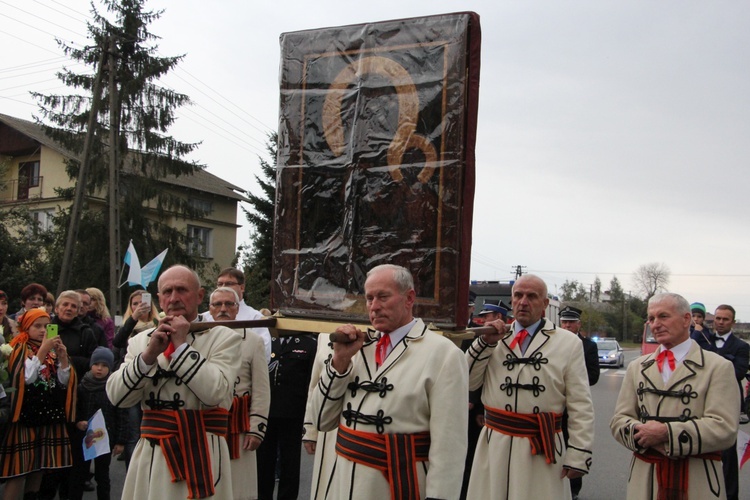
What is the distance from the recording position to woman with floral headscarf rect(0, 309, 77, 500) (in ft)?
21.3

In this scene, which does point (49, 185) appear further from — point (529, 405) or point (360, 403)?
point (360, 403)

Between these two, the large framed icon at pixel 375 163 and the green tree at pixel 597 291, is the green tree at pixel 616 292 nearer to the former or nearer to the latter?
the green tree at pixel 597 291

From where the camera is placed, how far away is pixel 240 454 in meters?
5.24

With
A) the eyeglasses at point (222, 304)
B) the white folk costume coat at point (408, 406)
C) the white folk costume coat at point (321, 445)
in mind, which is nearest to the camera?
the white folk costume coat at point (408, 406)

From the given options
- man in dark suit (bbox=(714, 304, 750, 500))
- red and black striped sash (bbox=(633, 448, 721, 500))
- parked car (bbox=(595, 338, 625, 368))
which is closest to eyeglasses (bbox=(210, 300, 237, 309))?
red and black striped sash (bbox=(633, 448, 721, 500))

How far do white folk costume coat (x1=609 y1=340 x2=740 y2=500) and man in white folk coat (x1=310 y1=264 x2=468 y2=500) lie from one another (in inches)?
78.4

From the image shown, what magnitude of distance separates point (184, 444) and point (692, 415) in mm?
3318

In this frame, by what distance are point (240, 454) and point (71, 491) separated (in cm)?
259

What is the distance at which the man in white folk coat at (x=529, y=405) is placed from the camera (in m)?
4.96

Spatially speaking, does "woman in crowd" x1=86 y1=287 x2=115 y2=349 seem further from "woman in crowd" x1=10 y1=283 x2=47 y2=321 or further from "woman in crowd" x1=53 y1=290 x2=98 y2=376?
"woman in crowd" x1=53 y1=290 x2=98 y2=376

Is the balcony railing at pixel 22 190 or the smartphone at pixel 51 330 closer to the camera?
the smartphone at pixel 51 330

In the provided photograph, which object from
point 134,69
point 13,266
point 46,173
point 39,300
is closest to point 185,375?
point 39,300

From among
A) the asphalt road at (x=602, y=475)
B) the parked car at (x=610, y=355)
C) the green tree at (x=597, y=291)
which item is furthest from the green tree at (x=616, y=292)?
the asphalt road at (x=602, y=475)

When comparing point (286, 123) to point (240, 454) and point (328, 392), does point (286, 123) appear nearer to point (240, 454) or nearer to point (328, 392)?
point (328, 392)
